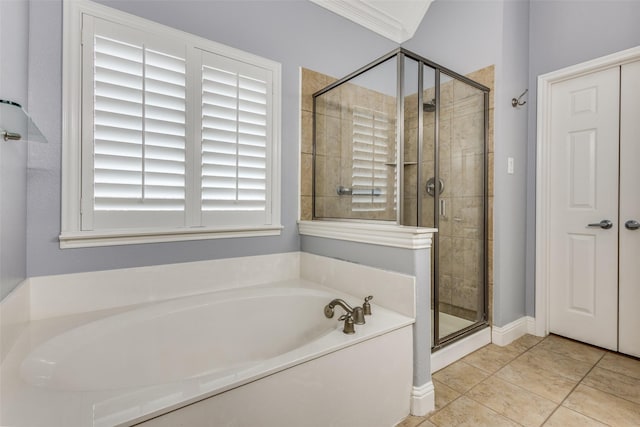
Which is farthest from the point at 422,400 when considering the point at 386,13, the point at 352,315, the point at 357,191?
the point at 386,13

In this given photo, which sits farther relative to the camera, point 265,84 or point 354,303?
point 265,84

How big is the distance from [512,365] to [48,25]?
3.13m

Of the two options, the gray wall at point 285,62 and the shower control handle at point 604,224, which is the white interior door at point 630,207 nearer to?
the shower control handle at point 604,224

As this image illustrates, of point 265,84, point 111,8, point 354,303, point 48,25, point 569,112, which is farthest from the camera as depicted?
point 569,112

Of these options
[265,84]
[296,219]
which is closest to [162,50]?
[265,84]

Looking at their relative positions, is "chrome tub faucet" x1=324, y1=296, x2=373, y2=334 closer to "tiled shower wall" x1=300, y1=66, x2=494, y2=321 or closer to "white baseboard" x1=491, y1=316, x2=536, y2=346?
"tiled shower wall" x1=300, y1=66, x2=494, y2=321

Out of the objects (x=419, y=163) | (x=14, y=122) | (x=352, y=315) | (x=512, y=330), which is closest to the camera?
(x=14, y=122)

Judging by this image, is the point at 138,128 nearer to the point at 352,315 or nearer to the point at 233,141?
the point at 233,141

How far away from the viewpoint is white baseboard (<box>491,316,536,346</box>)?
7.42 feet

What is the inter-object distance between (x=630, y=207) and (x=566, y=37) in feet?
4.27

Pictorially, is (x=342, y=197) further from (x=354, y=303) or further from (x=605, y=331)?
(x=605, y=331)

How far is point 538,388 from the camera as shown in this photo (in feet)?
5.64

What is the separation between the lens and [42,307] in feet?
4.82

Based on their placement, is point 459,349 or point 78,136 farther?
point 459,349
